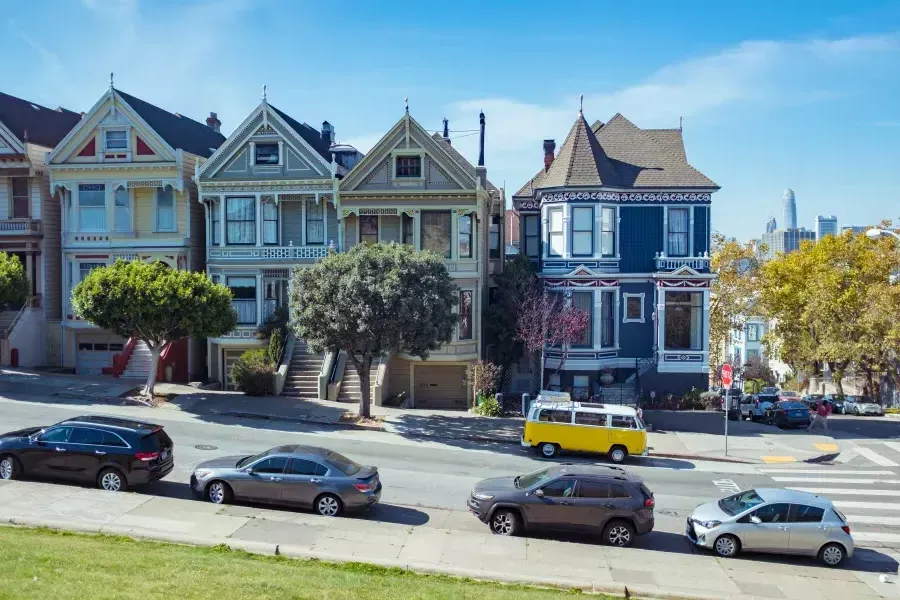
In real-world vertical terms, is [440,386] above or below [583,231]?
below

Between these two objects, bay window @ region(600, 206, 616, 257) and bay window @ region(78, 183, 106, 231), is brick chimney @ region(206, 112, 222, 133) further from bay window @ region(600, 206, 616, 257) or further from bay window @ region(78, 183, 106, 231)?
bay window @ region(600, 206, 616, 257)

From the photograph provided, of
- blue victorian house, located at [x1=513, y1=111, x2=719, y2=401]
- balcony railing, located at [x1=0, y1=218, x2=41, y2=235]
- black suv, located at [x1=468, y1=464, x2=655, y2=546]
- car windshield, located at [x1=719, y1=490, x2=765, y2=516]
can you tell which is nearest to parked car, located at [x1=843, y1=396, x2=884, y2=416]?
blue victorian house, located at [x1=513, y1=111, x2=719, y2=401]

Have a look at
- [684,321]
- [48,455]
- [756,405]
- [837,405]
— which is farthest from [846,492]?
[837,405]

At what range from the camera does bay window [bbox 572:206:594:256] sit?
3341 cm

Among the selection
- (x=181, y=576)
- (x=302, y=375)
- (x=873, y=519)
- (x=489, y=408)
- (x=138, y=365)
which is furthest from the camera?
Answer: (x=138, y=365)

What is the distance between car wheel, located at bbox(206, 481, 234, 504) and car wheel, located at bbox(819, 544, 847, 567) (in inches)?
479

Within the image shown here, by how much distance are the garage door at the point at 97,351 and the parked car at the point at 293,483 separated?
20423 millimetres

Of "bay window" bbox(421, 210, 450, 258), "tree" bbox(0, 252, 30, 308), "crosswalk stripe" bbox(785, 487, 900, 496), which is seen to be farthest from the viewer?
"bay window" bbox(421, 210, 450, 258)

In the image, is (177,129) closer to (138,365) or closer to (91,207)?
(91,207)

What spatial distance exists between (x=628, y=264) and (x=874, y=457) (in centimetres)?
1216

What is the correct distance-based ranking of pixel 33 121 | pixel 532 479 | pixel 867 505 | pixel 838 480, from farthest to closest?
pixel 33 121
pixel 838 480
pixel 867 505
pixel 532 479

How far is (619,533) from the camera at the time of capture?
52.2ft

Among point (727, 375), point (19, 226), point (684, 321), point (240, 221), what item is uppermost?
point (240, 221)

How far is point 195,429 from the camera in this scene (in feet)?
80.6
